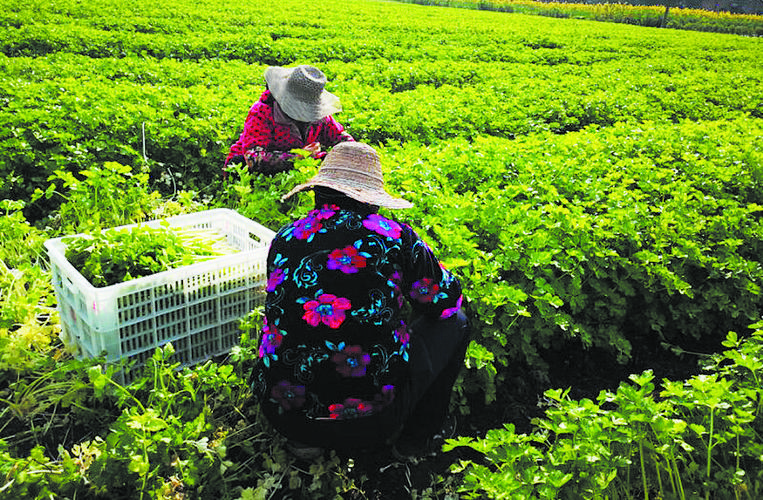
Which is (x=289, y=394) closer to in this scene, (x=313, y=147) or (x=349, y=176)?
(x=349, y=176)

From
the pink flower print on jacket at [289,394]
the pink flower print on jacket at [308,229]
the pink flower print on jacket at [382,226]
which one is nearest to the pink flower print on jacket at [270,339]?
the pink flower print on jacket at [289,394]

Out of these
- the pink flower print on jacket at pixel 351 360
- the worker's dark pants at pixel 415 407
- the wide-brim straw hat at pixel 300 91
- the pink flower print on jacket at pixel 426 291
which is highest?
the wide-brim straw hat at pixel 300 91

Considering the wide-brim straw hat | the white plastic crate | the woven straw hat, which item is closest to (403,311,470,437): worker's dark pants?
the woven straw hat

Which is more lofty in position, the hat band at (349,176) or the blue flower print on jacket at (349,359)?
the hat band at (349,176)

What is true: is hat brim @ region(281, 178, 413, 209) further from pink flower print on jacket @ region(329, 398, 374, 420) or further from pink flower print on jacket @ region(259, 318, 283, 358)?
pink flower print on jacket @ region(329, 398, 374, 420)

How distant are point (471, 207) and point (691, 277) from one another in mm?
1761

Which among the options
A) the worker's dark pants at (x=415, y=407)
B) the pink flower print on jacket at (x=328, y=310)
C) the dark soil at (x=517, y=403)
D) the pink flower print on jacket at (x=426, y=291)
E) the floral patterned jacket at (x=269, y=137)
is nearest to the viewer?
the pink flower print on jacket at (x=328, y=310)

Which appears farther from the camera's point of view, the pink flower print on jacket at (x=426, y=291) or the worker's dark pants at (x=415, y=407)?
the pink flower print on jacket at (x=426, y=291)

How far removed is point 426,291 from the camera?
2361 millimetres

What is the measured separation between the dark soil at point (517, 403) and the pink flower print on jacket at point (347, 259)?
41.5 inches

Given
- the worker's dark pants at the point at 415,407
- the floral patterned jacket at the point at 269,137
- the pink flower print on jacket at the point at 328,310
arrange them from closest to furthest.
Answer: the pink flower print on jacket at the point at 328,310 < the worker's dark pants at the point at 415,407 < the floral patterned jacket at the point at 269,137

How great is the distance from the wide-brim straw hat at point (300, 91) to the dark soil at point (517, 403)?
2.39 metres

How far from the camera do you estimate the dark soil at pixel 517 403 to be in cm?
260

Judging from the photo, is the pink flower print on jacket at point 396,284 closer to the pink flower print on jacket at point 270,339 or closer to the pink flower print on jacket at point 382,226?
the pink flower print on jacket at point 382,226
